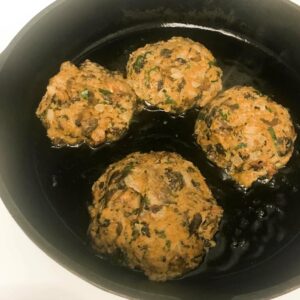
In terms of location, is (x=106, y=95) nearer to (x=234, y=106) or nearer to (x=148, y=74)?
(x=148, y=74)

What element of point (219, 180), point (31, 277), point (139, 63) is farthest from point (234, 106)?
point (31, 277)

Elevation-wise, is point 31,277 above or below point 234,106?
below

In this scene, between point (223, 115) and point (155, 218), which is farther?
point (223, 115)

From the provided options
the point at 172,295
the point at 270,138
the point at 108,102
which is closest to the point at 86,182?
the point at 108,102

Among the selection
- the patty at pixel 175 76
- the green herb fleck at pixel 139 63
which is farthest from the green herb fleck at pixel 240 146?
the green herb fleck at pixel 139 63

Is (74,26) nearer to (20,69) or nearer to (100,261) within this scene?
(20,69)
